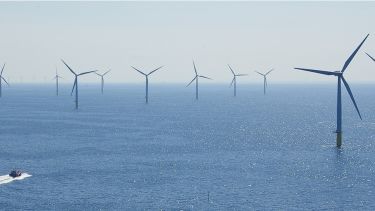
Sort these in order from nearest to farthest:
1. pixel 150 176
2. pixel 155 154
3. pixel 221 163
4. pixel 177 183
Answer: pixel 177 183 → pixel 150 176 → pixel 221 163 → pixel 155 154

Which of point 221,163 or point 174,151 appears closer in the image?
point 221,163

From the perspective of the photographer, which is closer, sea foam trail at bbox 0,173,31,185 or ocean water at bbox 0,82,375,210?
ocean water at bbox 0,82,375,210

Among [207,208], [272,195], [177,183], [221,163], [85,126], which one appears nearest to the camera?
[207,208]

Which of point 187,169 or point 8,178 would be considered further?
point 187,169

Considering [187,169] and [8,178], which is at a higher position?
[8,178]

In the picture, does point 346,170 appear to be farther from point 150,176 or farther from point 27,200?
point 27,200

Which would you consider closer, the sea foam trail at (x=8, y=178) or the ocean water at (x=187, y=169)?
the ocean water at (x=187, y=169)

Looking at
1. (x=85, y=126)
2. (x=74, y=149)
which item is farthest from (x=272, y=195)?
(x=85, y=126)

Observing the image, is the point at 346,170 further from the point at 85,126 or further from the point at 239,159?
the point at 85,126

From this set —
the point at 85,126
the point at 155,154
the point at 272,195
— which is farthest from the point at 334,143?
the point at 85,126
